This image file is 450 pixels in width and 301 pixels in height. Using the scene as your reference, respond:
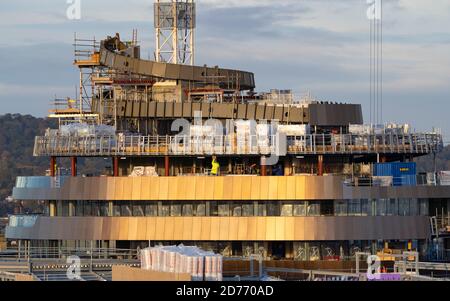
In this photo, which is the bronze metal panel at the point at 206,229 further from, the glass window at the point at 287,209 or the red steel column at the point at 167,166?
the glass window at the point at 287,209

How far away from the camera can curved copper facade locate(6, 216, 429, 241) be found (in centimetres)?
15012

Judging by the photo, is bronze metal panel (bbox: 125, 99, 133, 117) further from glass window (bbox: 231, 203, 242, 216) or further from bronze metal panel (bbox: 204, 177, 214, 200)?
glass window (bbox: 231, 203, 242, 216)

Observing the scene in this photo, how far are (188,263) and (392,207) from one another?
168 ft

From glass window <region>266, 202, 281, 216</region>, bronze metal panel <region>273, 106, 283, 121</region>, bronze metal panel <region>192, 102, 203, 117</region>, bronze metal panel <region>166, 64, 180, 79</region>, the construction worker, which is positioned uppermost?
bronze metal panel <region>166, 64, 180, 79</region>

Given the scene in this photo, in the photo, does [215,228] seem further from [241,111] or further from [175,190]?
[241,111]

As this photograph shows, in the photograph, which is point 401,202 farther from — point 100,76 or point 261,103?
point 100,76

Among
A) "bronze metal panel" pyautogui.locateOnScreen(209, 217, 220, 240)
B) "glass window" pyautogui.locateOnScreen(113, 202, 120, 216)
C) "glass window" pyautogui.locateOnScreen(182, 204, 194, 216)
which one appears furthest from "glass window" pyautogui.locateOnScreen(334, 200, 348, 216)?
"glass window" pyautogui.locateOnScreen(113, 202, 120, 216)

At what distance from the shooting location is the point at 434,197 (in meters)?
155

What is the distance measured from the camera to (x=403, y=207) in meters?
153

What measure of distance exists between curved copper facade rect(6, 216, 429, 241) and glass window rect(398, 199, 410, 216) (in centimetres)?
57

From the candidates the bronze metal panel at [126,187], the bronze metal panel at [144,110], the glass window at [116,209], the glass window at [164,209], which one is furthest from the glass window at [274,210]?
the bronze metal panel at [144,110]

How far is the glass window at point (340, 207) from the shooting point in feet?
495

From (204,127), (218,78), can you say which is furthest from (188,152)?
(218,78)

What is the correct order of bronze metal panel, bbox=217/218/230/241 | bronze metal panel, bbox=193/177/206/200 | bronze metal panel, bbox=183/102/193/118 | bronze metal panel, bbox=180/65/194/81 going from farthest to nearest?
bronze metal panel, bbox=180/65/194/81, bronze metal panel, bbox=183/102/193/118, bronze metal panel, bbox=193/177/206/200, bronze metal panel, bbox=217/218/230/241
